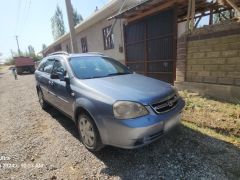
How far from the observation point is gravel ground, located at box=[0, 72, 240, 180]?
2693mm

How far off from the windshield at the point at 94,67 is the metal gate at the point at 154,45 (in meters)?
3.28

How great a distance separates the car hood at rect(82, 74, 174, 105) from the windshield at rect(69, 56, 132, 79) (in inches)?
11.2

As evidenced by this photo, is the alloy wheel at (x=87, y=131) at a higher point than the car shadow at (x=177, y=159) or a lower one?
higher

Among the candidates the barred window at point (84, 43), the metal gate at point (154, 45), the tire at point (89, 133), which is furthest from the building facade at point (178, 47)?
the barred window at point (84, 43)

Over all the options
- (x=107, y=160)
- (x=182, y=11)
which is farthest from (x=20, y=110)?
(x=182, y=11)

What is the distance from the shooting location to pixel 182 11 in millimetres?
8031

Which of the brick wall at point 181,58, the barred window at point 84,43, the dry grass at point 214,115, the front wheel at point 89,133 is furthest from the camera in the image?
the barred window at point 84,43

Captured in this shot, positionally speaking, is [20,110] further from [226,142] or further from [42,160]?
[226,142]

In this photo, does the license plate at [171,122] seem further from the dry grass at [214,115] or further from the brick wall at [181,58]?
the brick wall at [181,58]

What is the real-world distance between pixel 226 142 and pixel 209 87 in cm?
250

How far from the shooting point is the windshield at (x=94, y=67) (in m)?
3.72

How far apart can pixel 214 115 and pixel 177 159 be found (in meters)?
2.03

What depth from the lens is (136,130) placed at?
2.57 m

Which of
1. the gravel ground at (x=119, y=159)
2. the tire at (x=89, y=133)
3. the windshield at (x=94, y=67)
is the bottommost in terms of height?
the gravel ground at (x=119, y=159)
